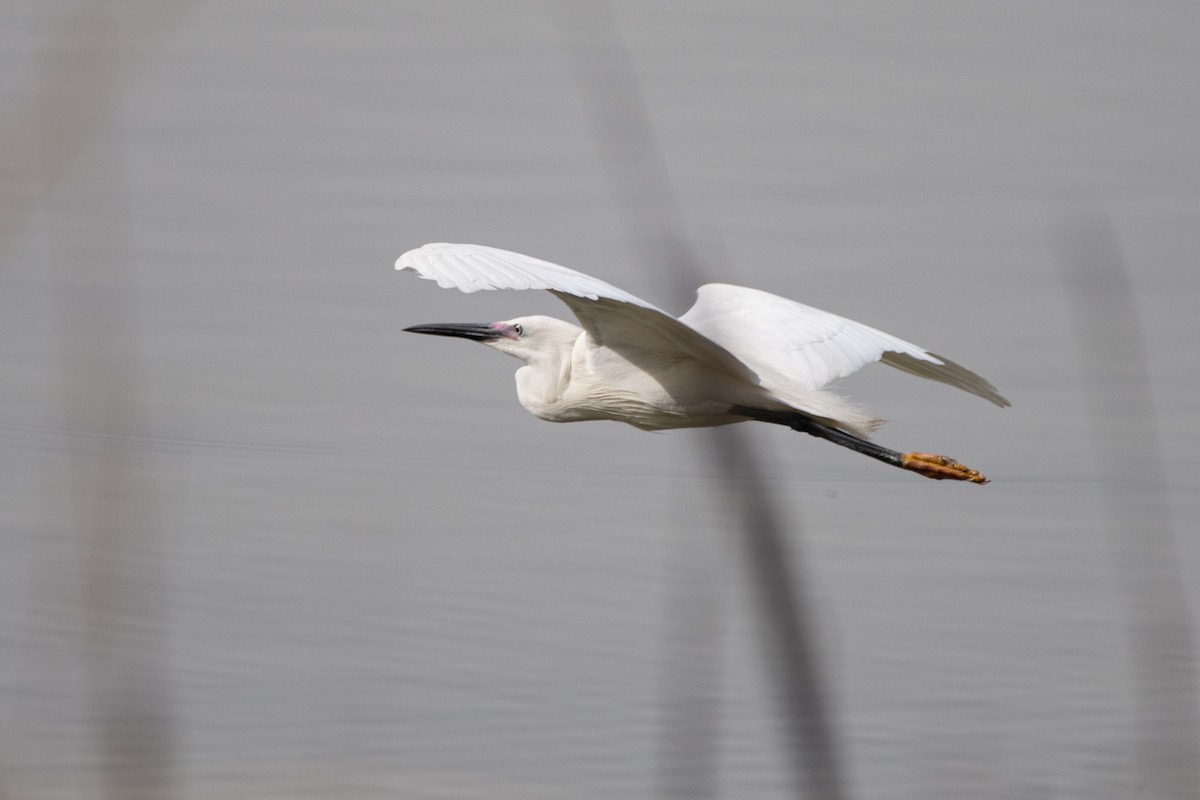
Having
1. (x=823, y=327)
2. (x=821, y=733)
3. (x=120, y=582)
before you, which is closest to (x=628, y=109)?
(x=821, y=733)

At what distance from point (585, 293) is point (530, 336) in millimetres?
682

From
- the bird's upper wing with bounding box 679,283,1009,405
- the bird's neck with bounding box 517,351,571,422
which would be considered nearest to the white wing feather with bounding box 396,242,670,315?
the bird's upper wing with bounding box 679,283,1009,405

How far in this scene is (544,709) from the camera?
2408mm

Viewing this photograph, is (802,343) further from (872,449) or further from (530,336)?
(530,336)

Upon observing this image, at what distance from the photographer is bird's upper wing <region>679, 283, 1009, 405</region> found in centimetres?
181

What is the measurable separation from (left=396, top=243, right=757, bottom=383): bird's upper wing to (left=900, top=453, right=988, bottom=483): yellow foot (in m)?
0.32

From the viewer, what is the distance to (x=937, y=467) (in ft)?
6.49

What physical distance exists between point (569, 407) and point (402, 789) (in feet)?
2.01

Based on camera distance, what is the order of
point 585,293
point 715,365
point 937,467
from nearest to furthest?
1. point 585,293
2. point 715,365
3. point 937,467

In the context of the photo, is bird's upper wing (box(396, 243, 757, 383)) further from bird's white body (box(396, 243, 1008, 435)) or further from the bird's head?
the bird's head

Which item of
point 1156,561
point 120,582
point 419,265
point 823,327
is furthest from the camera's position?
point 1156,561

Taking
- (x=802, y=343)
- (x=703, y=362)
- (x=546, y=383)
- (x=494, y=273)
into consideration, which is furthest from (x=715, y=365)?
(x=494, y=273)

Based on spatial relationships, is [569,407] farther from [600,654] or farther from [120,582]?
[120,582]

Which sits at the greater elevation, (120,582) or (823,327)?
(823,327)
